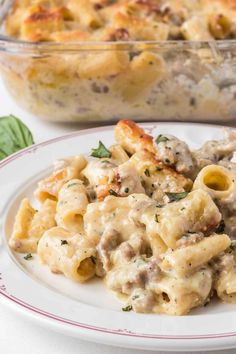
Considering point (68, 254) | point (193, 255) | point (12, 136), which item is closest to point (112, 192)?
point (68, 254)

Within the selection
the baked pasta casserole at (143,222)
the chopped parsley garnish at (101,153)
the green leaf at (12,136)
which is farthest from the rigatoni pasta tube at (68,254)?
the green leaf at (12,136)

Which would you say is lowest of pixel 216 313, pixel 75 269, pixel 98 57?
pixel 216 313

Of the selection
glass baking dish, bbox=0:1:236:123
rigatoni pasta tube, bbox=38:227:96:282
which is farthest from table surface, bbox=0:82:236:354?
glass baking dish, bbox=0:1:236:123

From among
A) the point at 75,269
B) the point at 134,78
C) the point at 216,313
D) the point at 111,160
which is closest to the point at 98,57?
the point at 134,78

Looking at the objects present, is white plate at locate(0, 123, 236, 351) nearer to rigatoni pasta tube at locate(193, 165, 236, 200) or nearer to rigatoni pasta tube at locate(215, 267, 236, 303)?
rigatoni pasta tube at locate(215, 267, 236, 303)

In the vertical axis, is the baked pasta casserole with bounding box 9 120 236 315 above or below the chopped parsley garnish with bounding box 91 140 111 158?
below

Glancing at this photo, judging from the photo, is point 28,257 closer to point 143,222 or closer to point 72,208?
point 72,208

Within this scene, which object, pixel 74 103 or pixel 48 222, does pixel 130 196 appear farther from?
pixel 74 103
